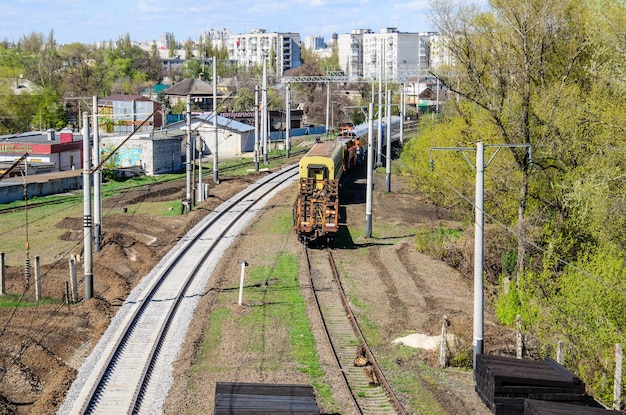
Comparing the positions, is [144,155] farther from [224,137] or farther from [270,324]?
[270,324]

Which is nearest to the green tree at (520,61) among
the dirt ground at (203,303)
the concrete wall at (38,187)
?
the dirt ground at (203,303)

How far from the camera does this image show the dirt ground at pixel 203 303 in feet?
56.1

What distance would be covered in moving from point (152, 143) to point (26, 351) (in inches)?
1503

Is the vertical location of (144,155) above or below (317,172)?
above

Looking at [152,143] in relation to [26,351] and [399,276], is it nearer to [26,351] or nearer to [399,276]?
[399,276]

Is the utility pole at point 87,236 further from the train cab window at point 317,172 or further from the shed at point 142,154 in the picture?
the shed at point 142,154

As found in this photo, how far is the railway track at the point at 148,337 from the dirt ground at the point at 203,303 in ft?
1.25

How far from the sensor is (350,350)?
20.3m

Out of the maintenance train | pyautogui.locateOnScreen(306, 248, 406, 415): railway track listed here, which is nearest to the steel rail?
pyautogui.locateOnScreen(306, 248, 406, 415): railway track

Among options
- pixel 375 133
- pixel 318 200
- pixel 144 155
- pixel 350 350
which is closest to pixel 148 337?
pixel 350 350

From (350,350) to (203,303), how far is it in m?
5.69

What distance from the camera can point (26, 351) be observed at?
62.1ft

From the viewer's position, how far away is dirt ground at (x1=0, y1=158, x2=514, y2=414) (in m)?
17.1

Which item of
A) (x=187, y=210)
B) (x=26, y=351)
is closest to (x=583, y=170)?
(x=26, y=351)
